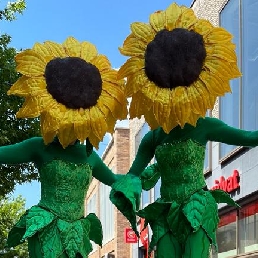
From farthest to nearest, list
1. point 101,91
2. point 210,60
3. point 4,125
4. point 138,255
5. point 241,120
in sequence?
point 138,255, point 241,120, point 4,125, point 101,91, point 210,60

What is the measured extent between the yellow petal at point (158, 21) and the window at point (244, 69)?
751cm

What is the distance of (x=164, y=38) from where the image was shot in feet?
11.5

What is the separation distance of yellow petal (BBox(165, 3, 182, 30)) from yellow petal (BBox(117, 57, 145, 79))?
0.25 metres

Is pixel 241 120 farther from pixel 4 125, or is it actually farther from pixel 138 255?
pixel 138 255

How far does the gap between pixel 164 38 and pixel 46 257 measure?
4.49 ft

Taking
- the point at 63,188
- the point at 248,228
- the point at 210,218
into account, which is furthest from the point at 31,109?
the point at 248,228

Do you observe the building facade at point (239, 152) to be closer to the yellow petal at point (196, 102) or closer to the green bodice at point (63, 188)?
the green bodice at point (63, 188)

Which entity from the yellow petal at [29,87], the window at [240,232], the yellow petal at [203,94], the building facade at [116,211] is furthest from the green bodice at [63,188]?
the building facade at [116,211]

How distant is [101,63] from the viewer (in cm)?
385

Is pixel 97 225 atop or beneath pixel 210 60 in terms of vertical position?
beneath

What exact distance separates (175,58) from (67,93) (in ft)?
2.14

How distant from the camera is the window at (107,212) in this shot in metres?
27.0

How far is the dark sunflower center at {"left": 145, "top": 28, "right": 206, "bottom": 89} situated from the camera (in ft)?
11.4

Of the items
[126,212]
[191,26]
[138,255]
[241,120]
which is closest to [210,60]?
[191,26]
